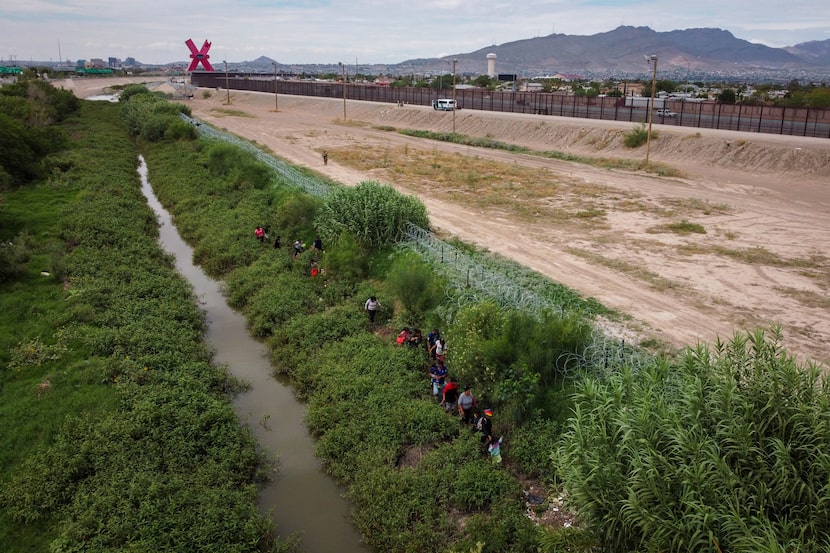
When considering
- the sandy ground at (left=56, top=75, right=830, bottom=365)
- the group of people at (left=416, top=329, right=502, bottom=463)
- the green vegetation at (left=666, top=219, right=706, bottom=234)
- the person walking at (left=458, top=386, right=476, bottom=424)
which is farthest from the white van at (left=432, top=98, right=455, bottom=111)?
the person walking at (left=458, top=386, right=476, bottom=424)

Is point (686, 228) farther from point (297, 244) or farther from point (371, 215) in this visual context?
point (297, 244)

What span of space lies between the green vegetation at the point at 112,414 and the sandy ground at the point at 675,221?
10.3 m

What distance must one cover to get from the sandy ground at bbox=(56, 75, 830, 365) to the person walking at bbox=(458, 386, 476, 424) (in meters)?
4.73

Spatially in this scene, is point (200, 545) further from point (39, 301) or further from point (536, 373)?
point (39, 301)

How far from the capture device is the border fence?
48781mm

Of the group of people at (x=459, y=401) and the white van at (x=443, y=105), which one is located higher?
the white van at (x=443, y=105)

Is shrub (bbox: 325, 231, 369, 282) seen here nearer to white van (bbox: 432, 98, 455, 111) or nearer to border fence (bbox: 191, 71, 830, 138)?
border fence (bbox: 191, 71, 830, 138)

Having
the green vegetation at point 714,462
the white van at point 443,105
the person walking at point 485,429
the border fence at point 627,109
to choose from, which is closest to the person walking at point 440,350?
the person walking at point 485,429

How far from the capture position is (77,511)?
1129cm

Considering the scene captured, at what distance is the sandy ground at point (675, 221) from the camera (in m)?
17.8

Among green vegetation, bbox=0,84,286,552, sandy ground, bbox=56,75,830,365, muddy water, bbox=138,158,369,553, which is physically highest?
sandy ground, bbox=56,75,830,365

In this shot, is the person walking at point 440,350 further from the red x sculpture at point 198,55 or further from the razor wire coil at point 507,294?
the red x sculpture at point 198,55

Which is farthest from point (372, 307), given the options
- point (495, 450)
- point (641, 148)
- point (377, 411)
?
point (641, 148)

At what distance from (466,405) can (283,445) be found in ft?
14.4
